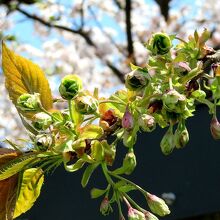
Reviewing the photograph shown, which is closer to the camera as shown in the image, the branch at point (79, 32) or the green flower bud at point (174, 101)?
the green flower bud at point (174, 101)

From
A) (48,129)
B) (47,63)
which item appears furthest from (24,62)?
A: (47,63)

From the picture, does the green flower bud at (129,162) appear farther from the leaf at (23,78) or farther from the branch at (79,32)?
the branch at (79,32)

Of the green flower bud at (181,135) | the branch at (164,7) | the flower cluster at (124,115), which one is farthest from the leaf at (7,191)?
the branch at (164,7)

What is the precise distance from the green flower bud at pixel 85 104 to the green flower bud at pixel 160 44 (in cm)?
5

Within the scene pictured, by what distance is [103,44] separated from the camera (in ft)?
17.4

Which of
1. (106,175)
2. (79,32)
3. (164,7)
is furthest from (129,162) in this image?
(79,32)

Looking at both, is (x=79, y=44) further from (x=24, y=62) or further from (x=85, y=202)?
(x=24, y=62)

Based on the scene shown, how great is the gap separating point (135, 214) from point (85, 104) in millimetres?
87

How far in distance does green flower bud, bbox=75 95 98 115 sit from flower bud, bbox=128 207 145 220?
8cm

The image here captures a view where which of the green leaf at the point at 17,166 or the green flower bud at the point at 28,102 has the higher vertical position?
the green flower bud at the point at 28,102

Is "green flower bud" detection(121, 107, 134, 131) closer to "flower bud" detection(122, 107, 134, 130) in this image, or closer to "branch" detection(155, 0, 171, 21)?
"flower bud" detection(122, 107, 134, 130)

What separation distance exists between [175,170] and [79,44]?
4.39m

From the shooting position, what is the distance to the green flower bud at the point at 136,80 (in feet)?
1.18

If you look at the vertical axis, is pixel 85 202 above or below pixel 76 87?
below
